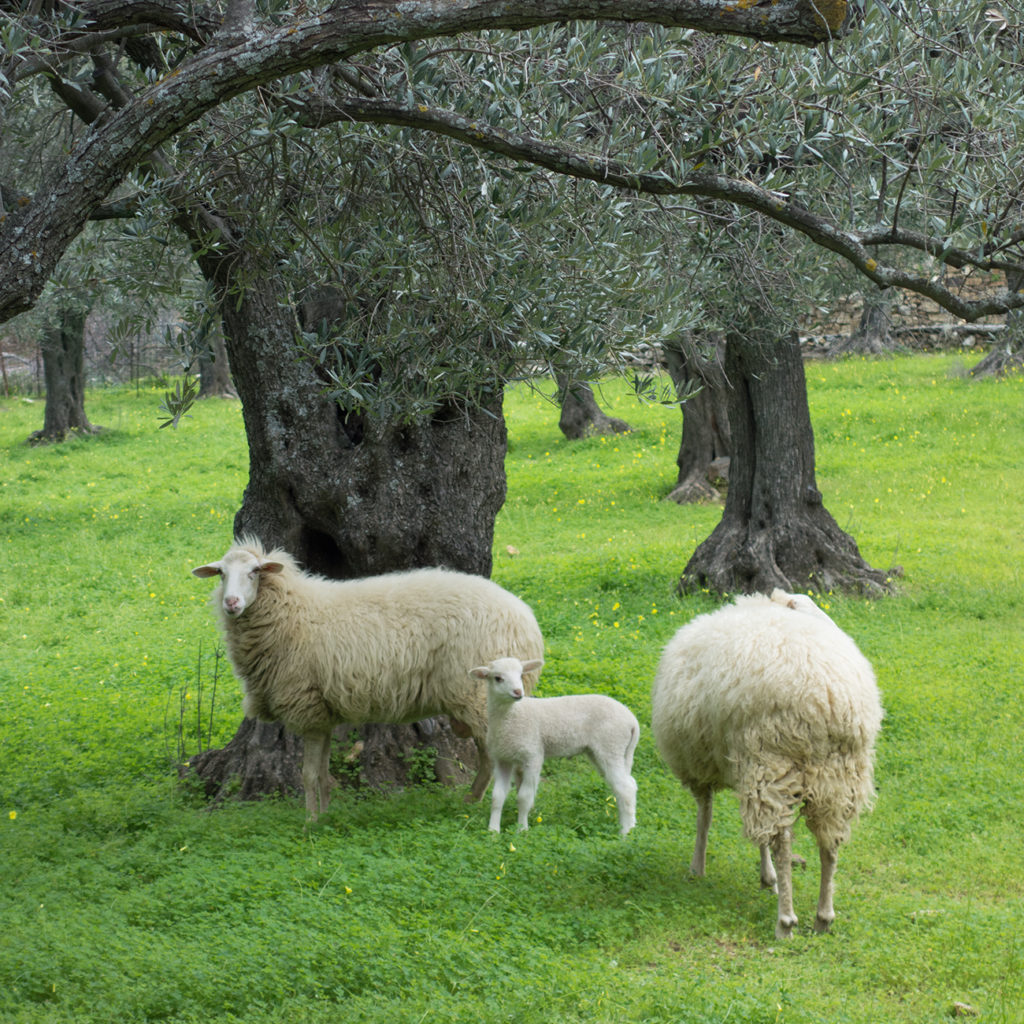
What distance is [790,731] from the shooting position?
5.69m

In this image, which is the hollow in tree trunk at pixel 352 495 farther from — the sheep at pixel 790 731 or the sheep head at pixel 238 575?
the sheep at pixel 790 731

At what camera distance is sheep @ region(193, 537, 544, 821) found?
7.18 meters

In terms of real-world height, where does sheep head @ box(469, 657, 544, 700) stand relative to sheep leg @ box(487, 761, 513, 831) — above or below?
above

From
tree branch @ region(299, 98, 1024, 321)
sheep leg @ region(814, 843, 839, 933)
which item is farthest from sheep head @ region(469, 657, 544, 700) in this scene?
tree branch @ region(299, 98, 1024, 321)

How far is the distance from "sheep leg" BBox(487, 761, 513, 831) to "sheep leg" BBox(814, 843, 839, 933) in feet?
6.55

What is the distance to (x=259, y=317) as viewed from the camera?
7.46 metres

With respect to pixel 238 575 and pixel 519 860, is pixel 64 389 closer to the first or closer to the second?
pixel 238 575

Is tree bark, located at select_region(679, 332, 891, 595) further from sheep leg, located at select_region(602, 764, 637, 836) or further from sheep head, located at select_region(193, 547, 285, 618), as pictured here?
sheep head, located at select_region(193, 547, 285, 618)

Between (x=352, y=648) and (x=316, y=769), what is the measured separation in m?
0.88

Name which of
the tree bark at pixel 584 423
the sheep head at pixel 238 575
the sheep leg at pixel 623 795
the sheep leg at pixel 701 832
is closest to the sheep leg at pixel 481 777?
the sheep leg at pixel 623 795

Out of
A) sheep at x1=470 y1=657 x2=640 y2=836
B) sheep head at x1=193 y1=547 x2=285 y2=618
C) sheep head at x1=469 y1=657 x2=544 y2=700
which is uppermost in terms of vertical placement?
sheep head at x1=193 y1=547 x2=285 y2=618

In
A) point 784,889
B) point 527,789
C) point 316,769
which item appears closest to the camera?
point 784,889

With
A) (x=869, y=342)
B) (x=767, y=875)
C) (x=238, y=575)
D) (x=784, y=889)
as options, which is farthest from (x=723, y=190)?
(x=869, y=342)

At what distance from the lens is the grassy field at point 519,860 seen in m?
4.81
